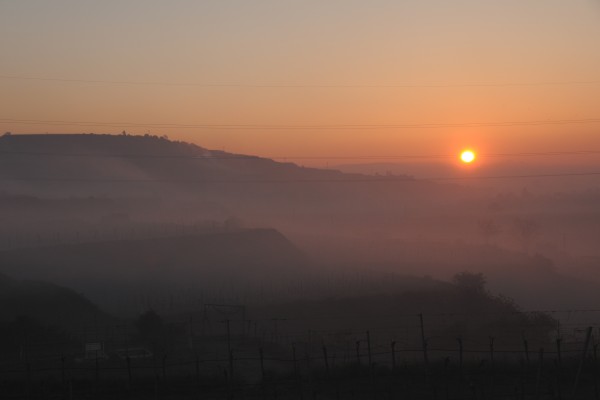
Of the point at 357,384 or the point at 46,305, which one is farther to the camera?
the point at 46,305

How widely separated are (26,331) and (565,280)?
37.2 m

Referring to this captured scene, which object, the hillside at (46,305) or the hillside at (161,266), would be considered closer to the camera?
the hillside at (46,305)

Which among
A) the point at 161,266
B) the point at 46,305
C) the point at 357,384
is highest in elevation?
the point at 161,266

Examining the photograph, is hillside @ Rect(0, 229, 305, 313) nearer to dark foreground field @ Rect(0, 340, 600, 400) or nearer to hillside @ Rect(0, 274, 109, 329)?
hillside @ Rect(0, 274, 109, 329)

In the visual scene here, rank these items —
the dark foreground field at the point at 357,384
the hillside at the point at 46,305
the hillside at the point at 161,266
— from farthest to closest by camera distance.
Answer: the hillside at the point at 161,266, the hillside at the point at 46,305, the dark foreground field at the point at 357,384

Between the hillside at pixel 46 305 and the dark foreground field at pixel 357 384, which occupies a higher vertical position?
the hillside at pixel 46 305

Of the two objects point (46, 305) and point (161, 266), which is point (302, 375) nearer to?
point (46, 305)

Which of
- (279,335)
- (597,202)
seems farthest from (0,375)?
(597,202)

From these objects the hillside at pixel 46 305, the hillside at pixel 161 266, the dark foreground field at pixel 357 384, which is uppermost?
the hillside at pixel 161 266

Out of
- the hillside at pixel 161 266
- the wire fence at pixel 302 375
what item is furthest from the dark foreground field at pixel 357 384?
the hillside at pixel 161 266

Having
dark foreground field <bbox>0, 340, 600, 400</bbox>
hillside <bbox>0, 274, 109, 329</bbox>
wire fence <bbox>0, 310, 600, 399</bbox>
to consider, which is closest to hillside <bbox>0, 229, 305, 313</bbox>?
hillside <bbox>0, 274, 109, 329</bbox>

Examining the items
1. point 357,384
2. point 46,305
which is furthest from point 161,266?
point 357,384

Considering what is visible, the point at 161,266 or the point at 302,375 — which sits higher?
the point at 161,266

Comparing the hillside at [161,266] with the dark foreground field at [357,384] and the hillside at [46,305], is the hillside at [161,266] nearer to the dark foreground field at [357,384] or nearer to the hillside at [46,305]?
the hillside at [46,305]
